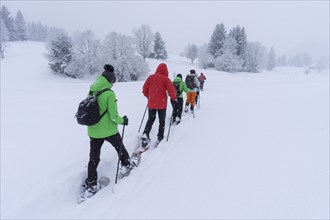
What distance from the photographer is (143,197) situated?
3799 millimetres

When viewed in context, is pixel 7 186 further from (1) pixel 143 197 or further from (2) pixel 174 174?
(2) pixel 174 174

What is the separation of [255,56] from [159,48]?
28.6 metres

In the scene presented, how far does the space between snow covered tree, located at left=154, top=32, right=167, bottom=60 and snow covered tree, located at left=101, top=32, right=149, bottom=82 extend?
2024 centimetres

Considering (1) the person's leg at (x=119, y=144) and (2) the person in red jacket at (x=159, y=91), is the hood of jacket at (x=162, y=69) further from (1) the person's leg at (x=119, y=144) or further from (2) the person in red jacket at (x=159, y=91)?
(1) the person's leg at (x=119, y=144)

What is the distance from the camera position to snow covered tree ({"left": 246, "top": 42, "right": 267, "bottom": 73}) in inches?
2301

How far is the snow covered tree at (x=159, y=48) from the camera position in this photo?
58.3m

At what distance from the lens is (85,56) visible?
35.5m

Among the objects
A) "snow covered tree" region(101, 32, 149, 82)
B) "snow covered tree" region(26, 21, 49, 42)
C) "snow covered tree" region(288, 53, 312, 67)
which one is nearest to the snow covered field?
"snow covered tree" region(101, 32, 149, 82)

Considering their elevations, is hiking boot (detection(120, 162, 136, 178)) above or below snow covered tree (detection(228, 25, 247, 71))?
below

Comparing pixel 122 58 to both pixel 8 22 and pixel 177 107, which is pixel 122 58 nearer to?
pixel 177 107

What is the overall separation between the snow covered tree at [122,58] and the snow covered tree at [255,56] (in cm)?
3369

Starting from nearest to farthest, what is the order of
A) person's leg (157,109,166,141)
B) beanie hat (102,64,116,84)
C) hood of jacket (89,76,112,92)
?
1. hood of jacket (89,76,112,92)
2. beanie hat (102,64,116,84)
3. person's leg (157,109,166,141)

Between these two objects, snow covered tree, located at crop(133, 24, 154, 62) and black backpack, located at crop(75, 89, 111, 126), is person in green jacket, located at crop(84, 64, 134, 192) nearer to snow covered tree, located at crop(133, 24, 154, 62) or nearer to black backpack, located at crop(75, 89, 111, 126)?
black backpack, located at crop(75, 89, 111, 126)

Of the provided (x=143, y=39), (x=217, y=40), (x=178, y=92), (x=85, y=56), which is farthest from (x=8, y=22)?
(x=178, y=92)
